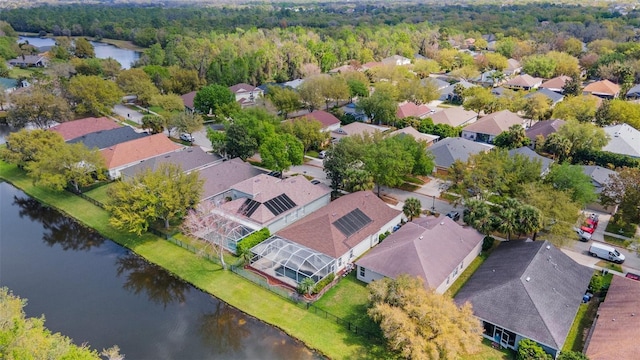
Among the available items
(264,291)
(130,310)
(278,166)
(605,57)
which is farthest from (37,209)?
(605,57)

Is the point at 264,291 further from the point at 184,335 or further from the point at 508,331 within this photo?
the point at 508,331

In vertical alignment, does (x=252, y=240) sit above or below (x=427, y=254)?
below

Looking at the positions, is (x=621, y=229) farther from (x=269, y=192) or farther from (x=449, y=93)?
(x=449, y=93)

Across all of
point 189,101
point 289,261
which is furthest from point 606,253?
point 189,101

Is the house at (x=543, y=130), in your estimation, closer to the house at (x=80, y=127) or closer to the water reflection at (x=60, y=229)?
the water reflection at (x=60, y=229)

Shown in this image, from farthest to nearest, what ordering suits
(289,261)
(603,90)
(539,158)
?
1. (603,90)
2. (539,158)
3. (289,261)

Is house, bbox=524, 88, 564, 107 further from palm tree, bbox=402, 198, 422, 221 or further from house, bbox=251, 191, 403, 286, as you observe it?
house, bbox=251, 191, 403, 286

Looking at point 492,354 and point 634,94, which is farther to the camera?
point 634,94
